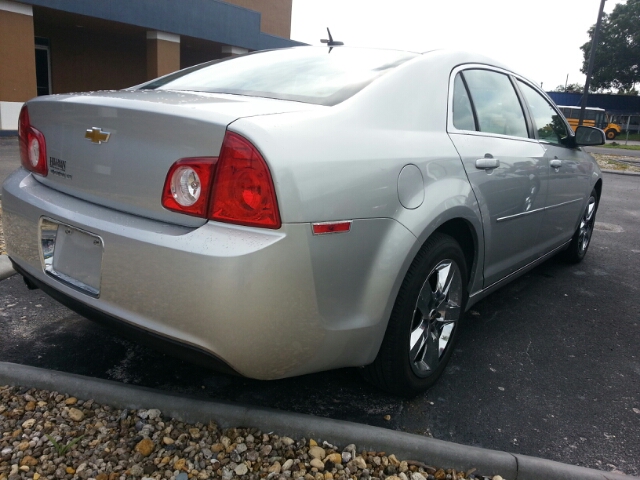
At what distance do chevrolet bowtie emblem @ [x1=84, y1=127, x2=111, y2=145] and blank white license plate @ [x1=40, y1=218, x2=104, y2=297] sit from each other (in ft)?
1.15

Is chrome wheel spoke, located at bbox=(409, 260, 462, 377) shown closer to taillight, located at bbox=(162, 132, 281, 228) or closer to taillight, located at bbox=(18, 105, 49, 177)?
taillight, located at bbox=(162, 132, 281, 228)

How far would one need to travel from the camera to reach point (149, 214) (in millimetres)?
1982

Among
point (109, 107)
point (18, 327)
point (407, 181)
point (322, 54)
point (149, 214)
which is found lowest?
point (18, 327)

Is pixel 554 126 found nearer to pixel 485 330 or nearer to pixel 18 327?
pixel 485 330

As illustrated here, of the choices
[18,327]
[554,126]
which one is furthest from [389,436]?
[554,126]

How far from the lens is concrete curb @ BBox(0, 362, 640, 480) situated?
2078mm

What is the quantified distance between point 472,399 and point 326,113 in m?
1.57

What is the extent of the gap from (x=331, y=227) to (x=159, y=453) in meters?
1.08

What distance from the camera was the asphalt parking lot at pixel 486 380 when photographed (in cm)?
242

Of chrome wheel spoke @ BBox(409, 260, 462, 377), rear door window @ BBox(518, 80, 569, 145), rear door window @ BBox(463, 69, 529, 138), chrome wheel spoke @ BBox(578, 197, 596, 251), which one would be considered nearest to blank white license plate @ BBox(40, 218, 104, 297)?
chrome wheel spoke @ BBox(409, 260, 462, 377)

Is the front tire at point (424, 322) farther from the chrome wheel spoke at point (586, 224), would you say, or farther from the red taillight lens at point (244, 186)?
the chrome wheel spoke at point (586, 224)

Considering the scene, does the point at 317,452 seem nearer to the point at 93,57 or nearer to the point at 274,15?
the point at 93,57

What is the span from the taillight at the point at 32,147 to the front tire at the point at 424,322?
5.40 ft

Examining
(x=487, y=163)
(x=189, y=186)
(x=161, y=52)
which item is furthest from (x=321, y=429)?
(x=161, y=52)
